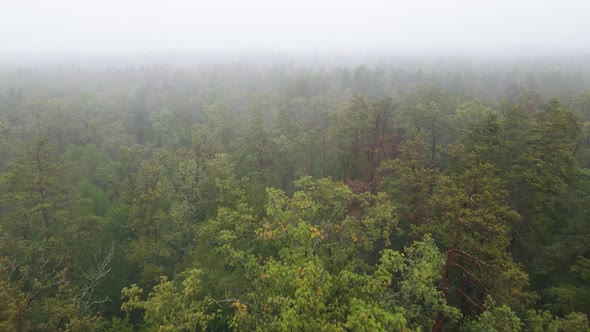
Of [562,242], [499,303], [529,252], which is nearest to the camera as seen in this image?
[499,303]

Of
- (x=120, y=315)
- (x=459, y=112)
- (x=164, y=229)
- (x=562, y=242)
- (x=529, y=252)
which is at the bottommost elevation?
(x=120, y=315)

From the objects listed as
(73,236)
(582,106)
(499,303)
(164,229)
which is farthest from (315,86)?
(499,303)

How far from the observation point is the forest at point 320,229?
11414 mm

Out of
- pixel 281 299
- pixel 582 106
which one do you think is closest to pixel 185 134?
pixel 281 299

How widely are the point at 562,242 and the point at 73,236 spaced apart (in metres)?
29.4

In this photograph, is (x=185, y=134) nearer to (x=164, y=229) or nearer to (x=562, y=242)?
(x=164, y=229)

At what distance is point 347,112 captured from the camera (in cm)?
3294

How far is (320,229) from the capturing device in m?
15.7

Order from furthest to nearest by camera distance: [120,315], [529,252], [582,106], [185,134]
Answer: [185,134] → [582,106] → [120,315] → [529,252]

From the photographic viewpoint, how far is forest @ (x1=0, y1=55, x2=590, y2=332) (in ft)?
37.4

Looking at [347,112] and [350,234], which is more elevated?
[347,112]

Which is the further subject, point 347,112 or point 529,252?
point 347,112

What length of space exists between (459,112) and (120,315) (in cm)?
3547

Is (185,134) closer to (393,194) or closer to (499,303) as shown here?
(393,194)
